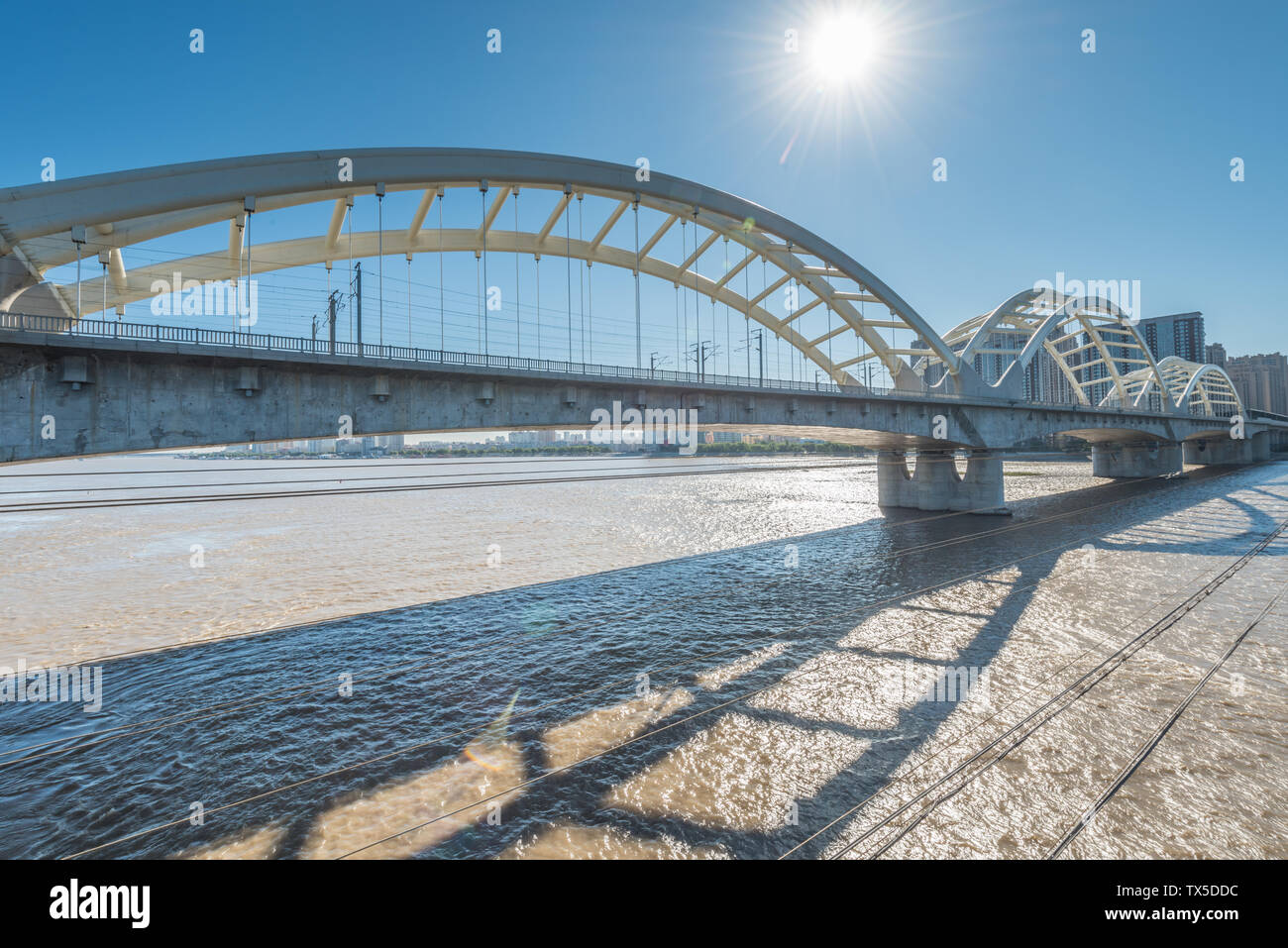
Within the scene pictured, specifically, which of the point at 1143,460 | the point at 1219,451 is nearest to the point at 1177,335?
the point at 1219,451

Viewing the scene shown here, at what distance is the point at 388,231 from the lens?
2264 cm

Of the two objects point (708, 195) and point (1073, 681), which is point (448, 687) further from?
point (708, 195)

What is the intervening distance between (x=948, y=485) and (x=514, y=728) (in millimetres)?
34607

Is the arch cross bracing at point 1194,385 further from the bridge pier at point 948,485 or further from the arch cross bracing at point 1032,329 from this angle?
the bridge pier at point 948,485

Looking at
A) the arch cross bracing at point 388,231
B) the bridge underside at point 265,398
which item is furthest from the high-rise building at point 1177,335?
the bridge underside at point 265,398

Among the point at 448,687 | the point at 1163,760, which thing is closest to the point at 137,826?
the point at 448,687

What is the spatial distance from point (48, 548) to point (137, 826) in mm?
32379

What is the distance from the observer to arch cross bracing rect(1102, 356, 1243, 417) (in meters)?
64.5

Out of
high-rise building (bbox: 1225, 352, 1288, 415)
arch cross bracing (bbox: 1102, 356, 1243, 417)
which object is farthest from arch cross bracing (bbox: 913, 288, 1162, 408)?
high-rise building (bbox: 1225, 352, 1288, 415)

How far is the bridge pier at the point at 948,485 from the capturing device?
33.8 m

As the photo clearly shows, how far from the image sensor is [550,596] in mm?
16141

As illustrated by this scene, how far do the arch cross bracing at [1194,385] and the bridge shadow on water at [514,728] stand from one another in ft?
236

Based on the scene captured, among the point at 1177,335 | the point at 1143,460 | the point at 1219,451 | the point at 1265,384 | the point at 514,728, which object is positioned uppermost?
the point at 1177,335

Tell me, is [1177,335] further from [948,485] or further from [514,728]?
[514,728]
